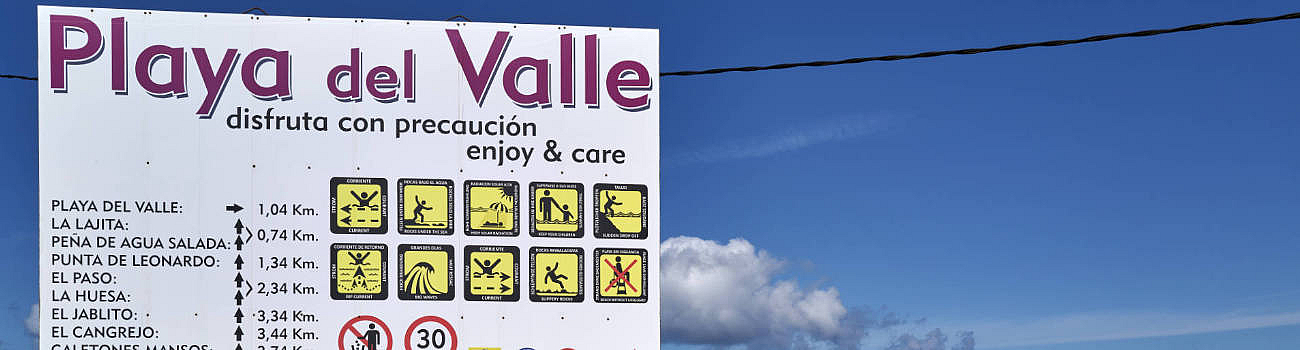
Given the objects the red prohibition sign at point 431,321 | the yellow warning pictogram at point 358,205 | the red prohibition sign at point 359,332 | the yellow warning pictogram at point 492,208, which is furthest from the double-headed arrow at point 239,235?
the yellow warning pictogram at point 492,208

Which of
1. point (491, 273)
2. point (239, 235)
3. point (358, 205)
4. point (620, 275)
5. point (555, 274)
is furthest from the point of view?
point (620, 275)

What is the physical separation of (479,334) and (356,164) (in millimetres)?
2028

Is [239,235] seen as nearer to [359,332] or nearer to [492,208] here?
[359,332]

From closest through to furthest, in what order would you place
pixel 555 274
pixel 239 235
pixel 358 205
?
pixel 239 235 → pixel 358 205 → pixel 555 274

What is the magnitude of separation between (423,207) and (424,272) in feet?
2.05

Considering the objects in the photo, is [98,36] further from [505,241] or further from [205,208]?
[505,241]

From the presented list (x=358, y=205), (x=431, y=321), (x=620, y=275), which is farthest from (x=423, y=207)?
(x=620, y=275)

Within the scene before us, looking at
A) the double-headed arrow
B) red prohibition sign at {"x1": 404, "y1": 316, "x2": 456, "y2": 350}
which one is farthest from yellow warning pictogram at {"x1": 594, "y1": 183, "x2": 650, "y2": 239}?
the double-headed arrow

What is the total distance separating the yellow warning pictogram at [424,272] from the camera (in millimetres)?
15938

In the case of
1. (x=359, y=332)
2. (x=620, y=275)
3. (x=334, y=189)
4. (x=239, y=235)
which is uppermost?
(x=334, y=189)

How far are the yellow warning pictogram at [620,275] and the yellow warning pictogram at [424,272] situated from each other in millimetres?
1446

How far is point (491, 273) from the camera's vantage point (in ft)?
52.8

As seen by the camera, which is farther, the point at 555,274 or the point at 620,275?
the point at 620,275

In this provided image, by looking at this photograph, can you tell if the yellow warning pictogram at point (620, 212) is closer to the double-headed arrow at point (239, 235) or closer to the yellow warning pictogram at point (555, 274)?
the yellow warning pictogram at point (555, 274)
